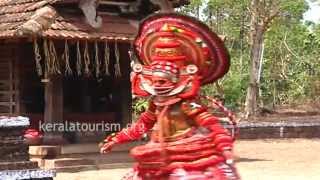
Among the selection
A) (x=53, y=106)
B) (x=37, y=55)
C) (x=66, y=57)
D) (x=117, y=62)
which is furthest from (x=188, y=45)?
(x=117, y=62)

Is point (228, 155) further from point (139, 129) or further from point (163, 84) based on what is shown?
point (139, 129)

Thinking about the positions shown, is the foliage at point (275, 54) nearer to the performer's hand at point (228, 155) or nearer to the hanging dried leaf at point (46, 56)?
the hanging dried leaf at point (46, 56)

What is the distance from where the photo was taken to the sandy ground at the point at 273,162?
40.0 ft

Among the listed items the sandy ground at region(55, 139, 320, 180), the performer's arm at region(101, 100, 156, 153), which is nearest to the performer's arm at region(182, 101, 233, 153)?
the performer's arm at region(101, 100, 156, 153)

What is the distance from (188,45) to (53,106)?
343 inches

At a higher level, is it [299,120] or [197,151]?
[197,151]

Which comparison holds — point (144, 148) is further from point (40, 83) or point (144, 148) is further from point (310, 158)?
point (310, 158)

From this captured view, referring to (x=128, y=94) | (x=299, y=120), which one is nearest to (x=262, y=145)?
(x=299, y=120)

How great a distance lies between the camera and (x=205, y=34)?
567 centimetres

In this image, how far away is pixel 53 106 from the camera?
14.0 metres

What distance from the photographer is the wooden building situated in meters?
13.3

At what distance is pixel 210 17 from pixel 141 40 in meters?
33.0

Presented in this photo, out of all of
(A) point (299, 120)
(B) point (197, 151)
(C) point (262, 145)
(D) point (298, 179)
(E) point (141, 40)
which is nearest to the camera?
(B) point (197, 151)

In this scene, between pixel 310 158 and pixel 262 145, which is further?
pixel 262 145
